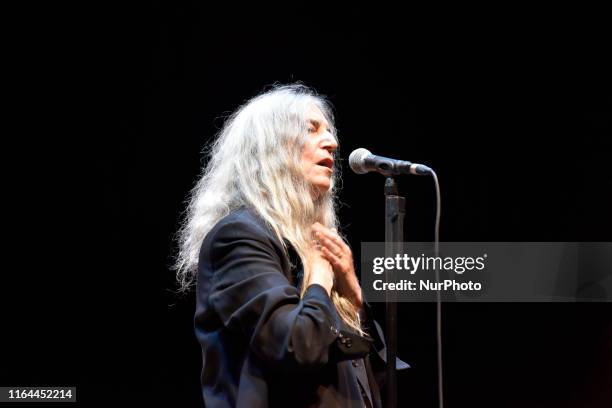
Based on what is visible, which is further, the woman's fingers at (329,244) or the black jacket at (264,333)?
the woman's fingers at (329,244)

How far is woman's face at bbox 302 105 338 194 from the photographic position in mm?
1927

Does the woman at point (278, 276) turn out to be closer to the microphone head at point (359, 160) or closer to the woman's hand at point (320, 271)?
the woman's hand at point (320, 271)

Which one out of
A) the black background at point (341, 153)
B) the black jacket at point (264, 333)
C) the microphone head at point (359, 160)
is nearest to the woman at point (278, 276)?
the black jacket at point (264, 333)

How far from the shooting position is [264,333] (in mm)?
1450

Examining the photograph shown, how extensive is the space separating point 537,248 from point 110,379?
222 centimetres

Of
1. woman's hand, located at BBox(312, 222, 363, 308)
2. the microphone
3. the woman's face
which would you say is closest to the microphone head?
the microphone

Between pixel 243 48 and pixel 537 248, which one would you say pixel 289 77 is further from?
pixel 537 248

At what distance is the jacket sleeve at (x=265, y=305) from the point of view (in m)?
1.43

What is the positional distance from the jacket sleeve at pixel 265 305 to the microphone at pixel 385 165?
372 mm

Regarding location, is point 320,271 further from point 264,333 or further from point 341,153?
point 341,153

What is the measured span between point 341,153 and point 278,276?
2.12m

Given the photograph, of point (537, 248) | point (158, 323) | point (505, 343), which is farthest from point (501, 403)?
point (158, 323)

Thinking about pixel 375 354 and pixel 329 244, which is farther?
pixel 375 354

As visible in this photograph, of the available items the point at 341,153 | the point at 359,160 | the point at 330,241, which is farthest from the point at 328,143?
the point at 341,153
